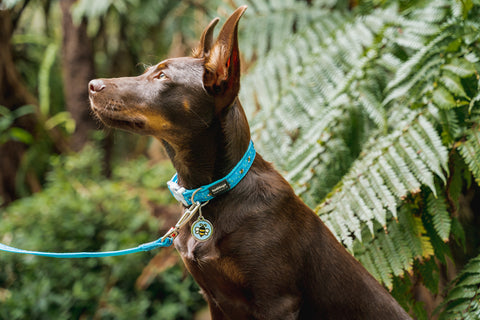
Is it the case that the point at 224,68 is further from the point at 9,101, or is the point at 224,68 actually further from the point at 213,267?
the point at 9,101

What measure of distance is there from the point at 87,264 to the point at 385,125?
2385 millimetres

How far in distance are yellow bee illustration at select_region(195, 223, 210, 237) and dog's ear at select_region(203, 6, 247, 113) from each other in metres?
0.37

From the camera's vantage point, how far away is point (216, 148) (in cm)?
156

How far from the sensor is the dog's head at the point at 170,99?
4.92ft

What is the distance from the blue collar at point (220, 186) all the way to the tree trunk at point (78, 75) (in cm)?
350

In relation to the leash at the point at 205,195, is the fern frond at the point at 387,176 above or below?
below

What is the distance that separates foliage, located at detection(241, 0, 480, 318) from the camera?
1947 millimetres

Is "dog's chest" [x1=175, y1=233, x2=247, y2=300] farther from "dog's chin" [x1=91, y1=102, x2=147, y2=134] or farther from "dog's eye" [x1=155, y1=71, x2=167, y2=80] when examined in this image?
"dog's eye" [x1=155, y1=71, x2=167, y2=80]

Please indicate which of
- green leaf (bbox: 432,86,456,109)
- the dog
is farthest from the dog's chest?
green leaf (bbox: 432,86,456,109)

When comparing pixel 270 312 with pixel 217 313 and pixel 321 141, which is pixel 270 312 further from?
pixel 321 141

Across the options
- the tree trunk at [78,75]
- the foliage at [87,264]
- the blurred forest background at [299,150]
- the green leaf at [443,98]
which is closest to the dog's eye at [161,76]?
the blurred forest background at [299,150]

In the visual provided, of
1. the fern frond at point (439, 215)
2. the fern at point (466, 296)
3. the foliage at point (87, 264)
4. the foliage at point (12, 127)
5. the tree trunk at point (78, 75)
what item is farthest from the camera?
the tree trunk at point (78, 75)

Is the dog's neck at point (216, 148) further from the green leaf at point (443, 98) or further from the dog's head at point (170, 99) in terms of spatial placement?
the green leaf at point (443, 98)

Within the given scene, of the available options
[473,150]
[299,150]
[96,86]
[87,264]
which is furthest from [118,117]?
[87,264]
